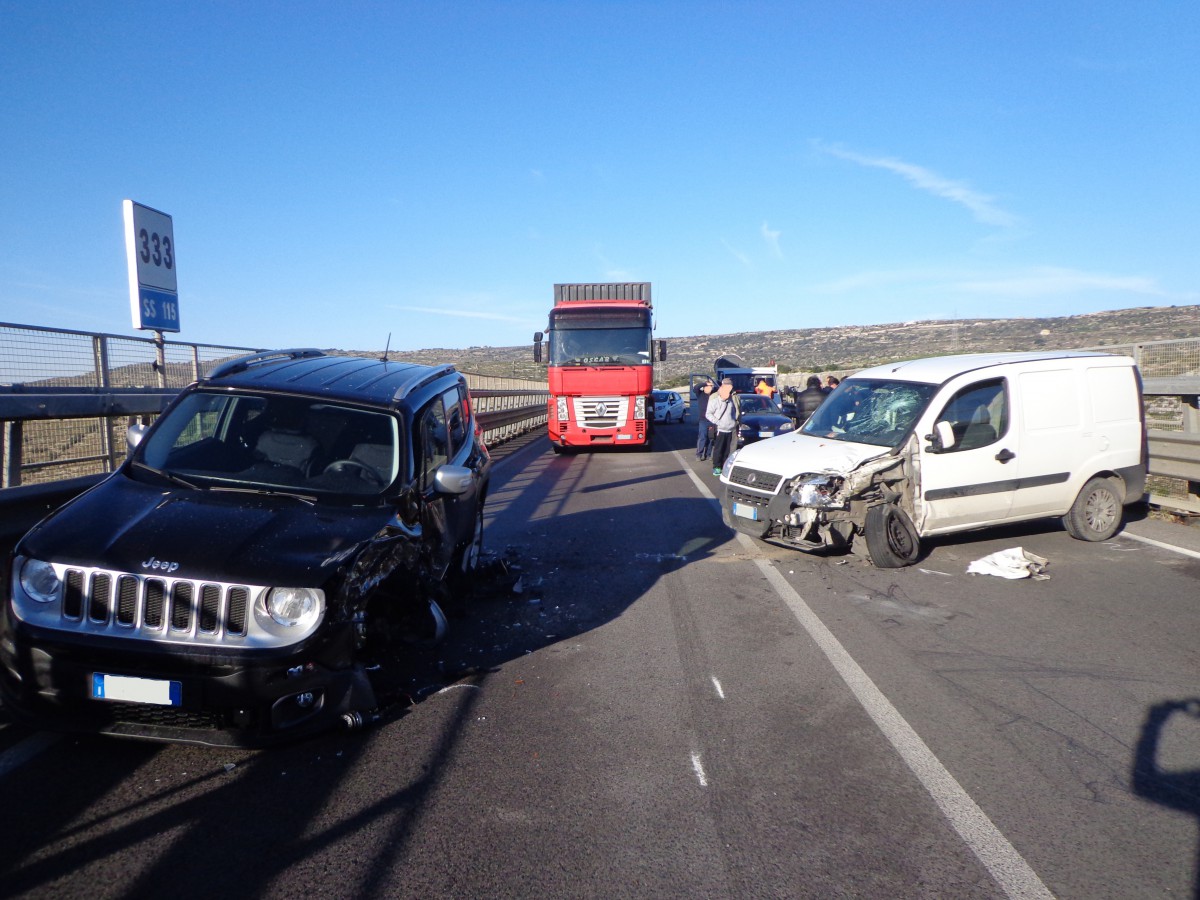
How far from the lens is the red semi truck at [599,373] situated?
22141 mm

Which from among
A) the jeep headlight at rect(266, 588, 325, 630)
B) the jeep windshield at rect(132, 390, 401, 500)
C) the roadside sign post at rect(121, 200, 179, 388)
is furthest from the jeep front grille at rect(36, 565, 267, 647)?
the roadside sign post at rect(121, 200, 179, 388)

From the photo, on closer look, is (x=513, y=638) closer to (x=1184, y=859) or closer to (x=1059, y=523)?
(x=1184, y=859)

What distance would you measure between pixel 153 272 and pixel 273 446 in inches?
265

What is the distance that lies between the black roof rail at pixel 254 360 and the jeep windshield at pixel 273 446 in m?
0.32

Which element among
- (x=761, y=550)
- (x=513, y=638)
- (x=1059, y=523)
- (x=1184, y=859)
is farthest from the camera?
(x=1059, y=523)

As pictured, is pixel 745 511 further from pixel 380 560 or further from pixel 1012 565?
pixel 380 560

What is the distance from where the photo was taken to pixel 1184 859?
327 centimetres

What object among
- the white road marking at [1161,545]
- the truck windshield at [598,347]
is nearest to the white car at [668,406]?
the truck windshield at [598,347]

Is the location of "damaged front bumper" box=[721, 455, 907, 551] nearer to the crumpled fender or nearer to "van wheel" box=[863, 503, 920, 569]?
"van wheel" box=[863, 503, 920, 569]

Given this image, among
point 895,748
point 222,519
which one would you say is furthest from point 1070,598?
point 222,519

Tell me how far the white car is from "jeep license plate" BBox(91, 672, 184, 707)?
118 feet

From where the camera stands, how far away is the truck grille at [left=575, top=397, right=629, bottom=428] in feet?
72.8

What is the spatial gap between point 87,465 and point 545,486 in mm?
7437

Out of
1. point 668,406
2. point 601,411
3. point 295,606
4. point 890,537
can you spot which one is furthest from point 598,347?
point 668,406
